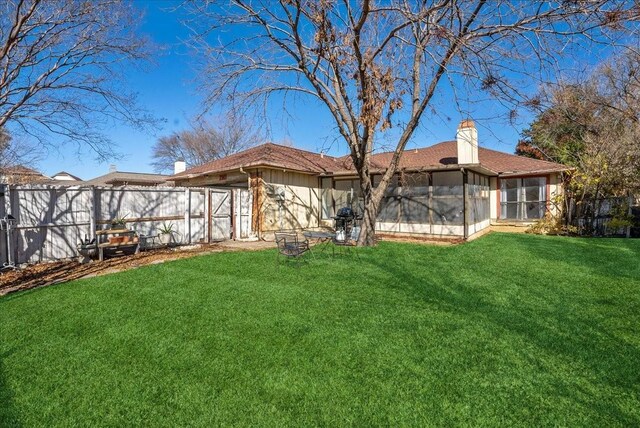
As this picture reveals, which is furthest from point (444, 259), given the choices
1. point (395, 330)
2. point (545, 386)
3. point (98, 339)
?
point (98, 339)

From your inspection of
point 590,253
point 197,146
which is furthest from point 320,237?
point 197,146

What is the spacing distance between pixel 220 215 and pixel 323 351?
9816mm

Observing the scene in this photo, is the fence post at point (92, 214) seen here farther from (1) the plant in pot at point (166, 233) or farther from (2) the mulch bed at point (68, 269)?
(1) the plant in pot at point (166, 233)

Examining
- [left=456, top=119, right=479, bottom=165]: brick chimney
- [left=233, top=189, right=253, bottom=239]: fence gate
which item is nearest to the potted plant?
[left=233, top=189, right=253, bottom=239]: fence gate

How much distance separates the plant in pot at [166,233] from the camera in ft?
35.8

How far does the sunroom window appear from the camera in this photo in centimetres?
1548

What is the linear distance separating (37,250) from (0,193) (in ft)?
5.09

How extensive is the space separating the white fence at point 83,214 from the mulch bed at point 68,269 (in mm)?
566

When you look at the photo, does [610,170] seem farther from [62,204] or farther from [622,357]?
[62,204]

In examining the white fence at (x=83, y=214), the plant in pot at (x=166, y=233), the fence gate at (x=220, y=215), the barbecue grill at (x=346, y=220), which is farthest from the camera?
the barbecue grill at (x=346, y=220)

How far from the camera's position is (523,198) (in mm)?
15969

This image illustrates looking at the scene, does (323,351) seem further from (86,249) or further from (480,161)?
(480,161)

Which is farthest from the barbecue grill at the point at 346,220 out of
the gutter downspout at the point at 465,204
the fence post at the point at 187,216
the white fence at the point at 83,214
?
the fence post at the point at 187,216

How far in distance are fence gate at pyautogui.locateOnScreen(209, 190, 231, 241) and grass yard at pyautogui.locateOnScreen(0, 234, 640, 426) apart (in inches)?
223
